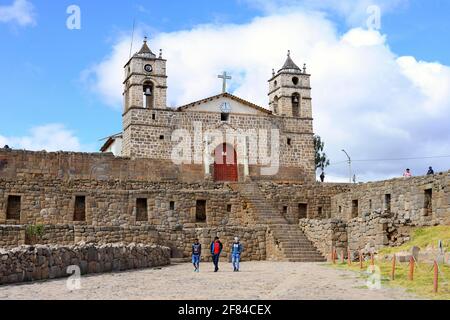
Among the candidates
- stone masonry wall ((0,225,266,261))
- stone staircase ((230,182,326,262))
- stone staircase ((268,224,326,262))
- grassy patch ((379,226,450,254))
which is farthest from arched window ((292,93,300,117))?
grassy patch ((379,226,450,254))

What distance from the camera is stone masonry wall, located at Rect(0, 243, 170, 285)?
14938 mm

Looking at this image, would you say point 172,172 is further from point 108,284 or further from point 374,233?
point 108,284

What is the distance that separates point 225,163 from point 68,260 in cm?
2402

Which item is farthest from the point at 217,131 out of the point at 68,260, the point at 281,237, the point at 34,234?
the point at 68,260

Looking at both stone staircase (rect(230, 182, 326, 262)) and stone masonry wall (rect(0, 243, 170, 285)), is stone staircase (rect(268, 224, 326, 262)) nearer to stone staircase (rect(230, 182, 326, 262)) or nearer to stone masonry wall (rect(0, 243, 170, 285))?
stone staircase (rect(230, 182, 326, 262))

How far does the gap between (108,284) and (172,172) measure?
24.1 metres

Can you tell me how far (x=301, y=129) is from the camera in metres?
43.0

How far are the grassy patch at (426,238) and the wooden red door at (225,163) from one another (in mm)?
18138

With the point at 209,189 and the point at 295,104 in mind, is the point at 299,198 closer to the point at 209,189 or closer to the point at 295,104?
the point at 209,189

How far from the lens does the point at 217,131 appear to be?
135 ft

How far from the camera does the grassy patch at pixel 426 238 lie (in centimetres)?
2062

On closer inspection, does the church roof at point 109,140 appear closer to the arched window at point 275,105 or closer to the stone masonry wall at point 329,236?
the arched window at point 275,105

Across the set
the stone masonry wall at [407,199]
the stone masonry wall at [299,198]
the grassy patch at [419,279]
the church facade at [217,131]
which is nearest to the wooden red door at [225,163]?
Answer: the church facade at [217,131]

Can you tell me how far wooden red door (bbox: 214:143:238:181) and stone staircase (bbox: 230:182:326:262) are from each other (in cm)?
904
